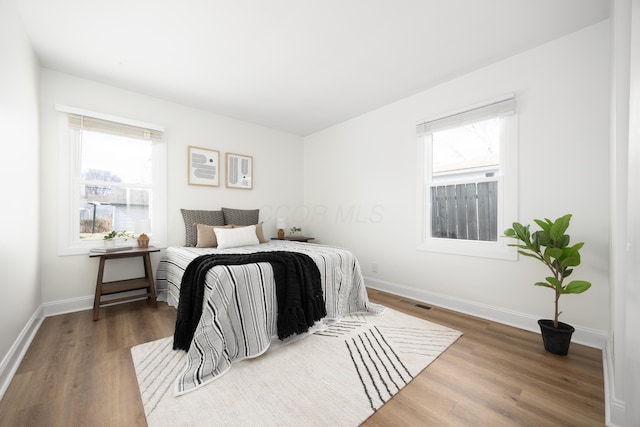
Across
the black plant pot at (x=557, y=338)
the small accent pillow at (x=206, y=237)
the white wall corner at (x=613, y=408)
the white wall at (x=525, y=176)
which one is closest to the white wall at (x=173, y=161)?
the small accent pillow at (x=206, y=237)

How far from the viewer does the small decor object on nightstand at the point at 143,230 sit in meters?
3.12

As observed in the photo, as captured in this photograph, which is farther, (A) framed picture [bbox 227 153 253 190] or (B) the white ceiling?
(A) framed picture [bbox 227 153 253 190]

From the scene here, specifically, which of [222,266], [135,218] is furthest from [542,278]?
[135,218]

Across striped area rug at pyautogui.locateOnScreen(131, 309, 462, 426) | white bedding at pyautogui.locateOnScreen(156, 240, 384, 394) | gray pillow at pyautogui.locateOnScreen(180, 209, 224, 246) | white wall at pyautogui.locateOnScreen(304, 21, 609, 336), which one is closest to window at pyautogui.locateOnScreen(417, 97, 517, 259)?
white wall at pyautogui.locateOnScreen(304, 21, 609, 336)

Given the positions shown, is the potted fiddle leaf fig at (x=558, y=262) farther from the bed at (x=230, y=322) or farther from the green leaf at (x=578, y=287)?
the bed at (x=230, y=322)

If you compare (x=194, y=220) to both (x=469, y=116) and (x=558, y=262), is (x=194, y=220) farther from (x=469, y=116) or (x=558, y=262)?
(x=558, y=262)

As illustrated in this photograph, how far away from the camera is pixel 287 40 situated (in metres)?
2.32

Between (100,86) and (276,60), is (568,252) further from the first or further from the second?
(100,86)

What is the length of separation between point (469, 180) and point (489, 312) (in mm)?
1413

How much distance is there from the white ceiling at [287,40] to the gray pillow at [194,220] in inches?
62.1

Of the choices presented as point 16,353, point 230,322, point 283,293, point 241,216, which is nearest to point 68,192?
point 16,353

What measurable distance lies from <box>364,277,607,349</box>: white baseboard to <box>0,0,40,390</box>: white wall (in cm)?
355

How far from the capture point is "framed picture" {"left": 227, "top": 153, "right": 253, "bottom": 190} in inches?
162

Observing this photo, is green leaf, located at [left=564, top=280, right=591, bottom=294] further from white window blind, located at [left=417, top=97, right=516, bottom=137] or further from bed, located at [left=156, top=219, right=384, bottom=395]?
bed, located at [left=156, top=219, right=384, bottom=395]
